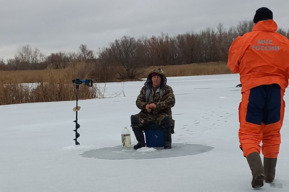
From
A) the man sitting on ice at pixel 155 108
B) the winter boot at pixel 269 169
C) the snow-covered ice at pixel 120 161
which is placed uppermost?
the man sitting on ice at pixel 155 108

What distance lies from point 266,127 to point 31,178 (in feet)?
7.15

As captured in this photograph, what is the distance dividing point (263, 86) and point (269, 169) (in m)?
0.69

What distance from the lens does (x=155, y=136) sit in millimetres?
5305

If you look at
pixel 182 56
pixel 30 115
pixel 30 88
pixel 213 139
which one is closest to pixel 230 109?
pixel 213 139

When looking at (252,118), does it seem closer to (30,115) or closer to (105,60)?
(30,115)

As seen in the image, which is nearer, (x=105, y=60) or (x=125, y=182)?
(x=125, y=182)

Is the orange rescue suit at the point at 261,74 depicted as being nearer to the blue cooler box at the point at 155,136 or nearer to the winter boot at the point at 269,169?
the winter boot at the point at 269,169

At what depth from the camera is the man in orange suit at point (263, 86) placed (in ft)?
10.9

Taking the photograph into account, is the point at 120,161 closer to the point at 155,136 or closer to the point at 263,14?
the point at 155,136

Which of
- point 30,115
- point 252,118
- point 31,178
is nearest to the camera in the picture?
point 252,118

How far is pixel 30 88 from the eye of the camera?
45.9 ft

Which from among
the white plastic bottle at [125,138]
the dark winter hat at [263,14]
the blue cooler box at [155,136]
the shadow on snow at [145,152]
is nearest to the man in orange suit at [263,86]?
the dark winter hat at [263,14]

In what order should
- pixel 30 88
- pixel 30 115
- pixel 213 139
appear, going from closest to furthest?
pixel 213 139 < pixel 30 115 < pixel 30 88

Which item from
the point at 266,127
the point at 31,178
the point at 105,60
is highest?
the point at 105,60
